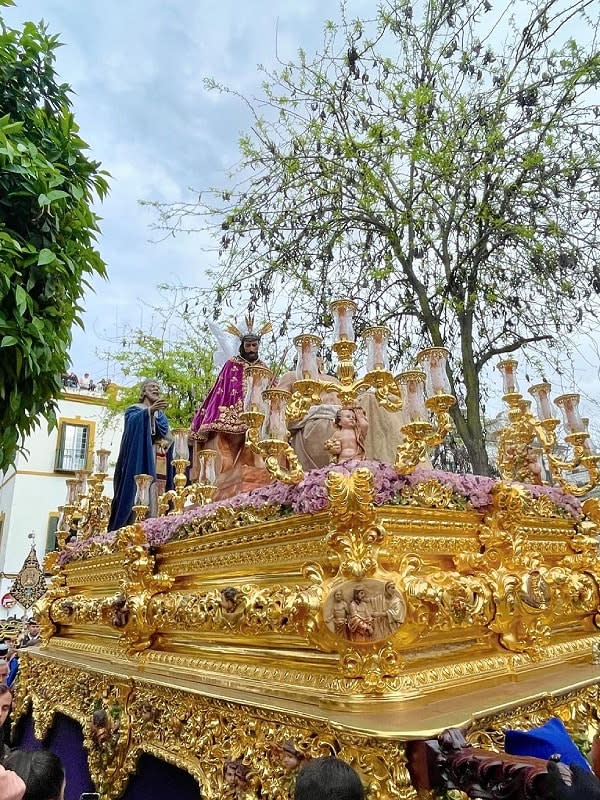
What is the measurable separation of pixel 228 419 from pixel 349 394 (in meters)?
2.55

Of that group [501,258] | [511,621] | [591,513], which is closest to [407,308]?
[501,258]

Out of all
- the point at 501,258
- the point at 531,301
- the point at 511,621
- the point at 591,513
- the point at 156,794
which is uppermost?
the point at 501,258

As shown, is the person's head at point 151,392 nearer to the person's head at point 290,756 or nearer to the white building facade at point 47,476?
the person's head at point 290,756

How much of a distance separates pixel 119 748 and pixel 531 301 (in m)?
6.52

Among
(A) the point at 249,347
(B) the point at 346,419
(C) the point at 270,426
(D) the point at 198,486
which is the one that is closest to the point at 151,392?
(A) the point at 249,347

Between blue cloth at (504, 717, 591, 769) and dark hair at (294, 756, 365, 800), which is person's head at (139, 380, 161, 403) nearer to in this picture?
dark hair at (294, 756, 365, 800)

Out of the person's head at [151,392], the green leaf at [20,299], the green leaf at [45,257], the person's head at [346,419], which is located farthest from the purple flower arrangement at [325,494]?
the person's head at [151,392]

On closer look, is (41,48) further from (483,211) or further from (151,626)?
(483,211)

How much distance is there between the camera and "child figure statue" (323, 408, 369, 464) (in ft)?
10.3

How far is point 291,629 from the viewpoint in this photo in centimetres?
250

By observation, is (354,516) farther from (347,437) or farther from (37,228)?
(37,228)

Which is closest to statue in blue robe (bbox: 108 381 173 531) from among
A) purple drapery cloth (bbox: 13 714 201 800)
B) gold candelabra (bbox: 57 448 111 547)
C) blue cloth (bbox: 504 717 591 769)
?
gold candelabra (bbox: 57 448 111 547)

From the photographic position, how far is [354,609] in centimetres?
222

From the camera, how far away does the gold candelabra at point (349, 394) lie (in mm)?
2549
